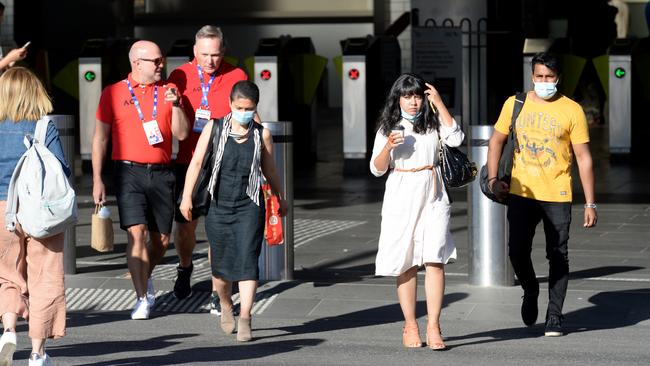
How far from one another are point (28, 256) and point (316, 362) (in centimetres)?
158

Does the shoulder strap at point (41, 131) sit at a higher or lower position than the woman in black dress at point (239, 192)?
higher

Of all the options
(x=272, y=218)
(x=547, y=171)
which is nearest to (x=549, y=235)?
(x=547, y=171)

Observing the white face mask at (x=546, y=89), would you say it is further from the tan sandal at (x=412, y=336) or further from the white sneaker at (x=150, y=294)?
the white sneaker at (x=150, y=294)

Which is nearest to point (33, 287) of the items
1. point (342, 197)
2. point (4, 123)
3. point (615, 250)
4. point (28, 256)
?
point (28, 256)

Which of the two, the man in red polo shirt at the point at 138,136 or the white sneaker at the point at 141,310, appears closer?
the man in red polo shirt at the point at 138,136

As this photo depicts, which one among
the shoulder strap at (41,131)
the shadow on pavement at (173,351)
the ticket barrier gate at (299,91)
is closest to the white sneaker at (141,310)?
the shadow on pavement at (173,351)

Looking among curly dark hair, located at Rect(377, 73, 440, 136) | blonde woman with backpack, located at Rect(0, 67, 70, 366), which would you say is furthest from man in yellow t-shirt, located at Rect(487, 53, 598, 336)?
blonde woman with backpack, located at Rect(0, 67, 70, 366)

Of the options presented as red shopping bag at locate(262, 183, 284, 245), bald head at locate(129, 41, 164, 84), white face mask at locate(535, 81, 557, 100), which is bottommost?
red shopping bag at locate(262, 183, 284, 245)

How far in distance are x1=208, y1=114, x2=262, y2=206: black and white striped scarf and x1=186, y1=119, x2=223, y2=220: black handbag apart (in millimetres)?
26

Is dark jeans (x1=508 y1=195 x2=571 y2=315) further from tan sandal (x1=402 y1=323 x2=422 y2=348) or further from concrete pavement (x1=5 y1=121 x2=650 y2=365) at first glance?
tan sandal (x1=402 y1=323 x2=422 y2=348)

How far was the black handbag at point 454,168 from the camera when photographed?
7.55 meters

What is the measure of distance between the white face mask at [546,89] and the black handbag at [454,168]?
0.59 m

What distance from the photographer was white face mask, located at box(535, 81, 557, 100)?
780 cm

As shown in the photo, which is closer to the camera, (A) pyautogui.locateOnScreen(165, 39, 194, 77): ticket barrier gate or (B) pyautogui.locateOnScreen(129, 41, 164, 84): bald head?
(B) pyautogui.locateOnScreen(129, 41, 164, 84): bald head
